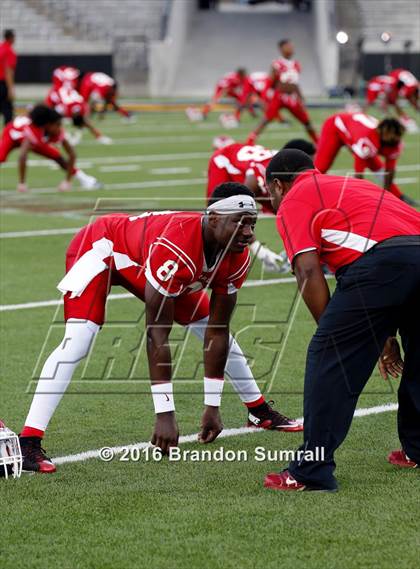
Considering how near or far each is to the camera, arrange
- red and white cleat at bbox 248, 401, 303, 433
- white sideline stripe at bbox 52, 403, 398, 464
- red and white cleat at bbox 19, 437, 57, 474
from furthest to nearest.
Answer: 1. red and white cleat at bbox 248, 401, 303, 433
2. white sideline stripe at bbox 52, 403, 398, 464
3. red and white cleat at bbox 19, 437, 57, 474

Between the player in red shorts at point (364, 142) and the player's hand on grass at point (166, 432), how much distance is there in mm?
6407

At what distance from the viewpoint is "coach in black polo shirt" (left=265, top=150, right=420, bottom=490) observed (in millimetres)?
5234

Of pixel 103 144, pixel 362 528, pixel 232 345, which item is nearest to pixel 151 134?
pixel 103 144

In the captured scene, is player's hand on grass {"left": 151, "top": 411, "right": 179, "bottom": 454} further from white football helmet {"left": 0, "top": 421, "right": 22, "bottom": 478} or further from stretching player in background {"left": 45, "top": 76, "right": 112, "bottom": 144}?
stretching player in background {"left": 45, "top": 76, "right": 112, "bottom": 144}

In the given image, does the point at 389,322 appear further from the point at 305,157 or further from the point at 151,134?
the point at 151,134

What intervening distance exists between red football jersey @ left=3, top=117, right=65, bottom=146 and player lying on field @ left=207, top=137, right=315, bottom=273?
5.99 m

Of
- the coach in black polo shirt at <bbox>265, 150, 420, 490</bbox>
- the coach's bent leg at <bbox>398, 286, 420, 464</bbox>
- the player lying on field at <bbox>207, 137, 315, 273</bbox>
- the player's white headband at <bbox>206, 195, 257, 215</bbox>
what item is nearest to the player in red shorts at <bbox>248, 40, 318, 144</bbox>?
the player lying on field at <bbox>207, 137, 315, 273</bbox>

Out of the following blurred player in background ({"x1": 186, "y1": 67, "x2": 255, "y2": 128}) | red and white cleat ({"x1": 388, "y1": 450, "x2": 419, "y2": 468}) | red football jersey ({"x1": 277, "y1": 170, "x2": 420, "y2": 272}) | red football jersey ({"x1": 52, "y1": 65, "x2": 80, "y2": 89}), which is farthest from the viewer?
blurred player in background ({"x1": 186, "y1": 67, "x2": 255, "y2": 128})

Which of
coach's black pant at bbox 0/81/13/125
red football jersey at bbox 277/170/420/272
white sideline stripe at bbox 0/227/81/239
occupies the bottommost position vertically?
coach's black pant at bbox 0/81/13/125

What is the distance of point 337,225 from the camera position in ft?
17.3

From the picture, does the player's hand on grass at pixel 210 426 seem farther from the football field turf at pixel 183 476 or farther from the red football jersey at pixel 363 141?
the red football jersey at pixel 363 141

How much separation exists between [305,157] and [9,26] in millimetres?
38725

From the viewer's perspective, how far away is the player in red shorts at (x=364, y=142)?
1183 cm

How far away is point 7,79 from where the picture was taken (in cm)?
2611
